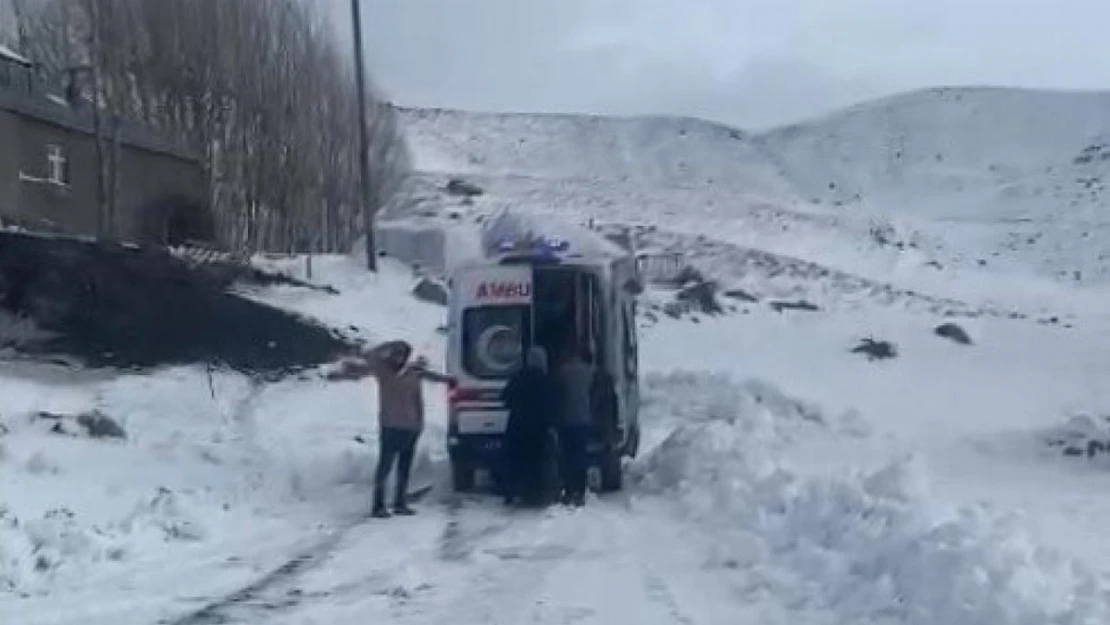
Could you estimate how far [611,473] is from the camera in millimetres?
20609

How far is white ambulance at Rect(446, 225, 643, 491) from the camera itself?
20828 mm

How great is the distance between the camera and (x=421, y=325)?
43875mm

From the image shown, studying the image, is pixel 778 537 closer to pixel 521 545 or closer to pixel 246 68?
pixel 521 545

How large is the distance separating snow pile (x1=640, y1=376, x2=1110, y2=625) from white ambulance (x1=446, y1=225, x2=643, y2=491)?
208 cm

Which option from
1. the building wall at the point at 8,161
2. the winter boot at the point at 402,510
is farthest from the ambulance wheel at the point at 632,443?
the building wall at the point at 8,161

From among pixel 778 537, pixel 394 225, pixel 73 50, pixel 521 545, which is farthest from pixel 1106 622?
pixel 73 50

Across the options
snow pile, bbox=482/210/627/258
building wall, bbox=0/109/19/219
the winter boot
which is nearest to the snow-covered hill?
building wall, bbox=0/109/19/219

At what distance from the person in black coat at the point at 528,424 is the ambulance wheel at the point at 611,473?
1088mm

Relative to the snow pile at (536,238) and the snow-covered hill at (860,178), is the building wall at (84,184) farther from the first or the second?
the snow-covered hill at (860,178)

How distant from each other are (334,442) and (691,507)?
34.5ft

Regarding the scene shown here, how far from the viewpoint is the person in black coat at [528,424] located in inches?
767

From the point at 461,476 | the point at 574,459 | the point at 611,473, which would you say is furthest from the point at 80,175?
the point at 574,459

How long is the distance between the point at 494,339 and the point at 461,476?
63.8 inches

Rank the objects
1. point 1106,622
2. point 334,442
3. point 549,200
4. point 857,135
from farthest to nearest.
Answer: point 857,135 → point 549,200 → point 334,442 → point 1106,622
